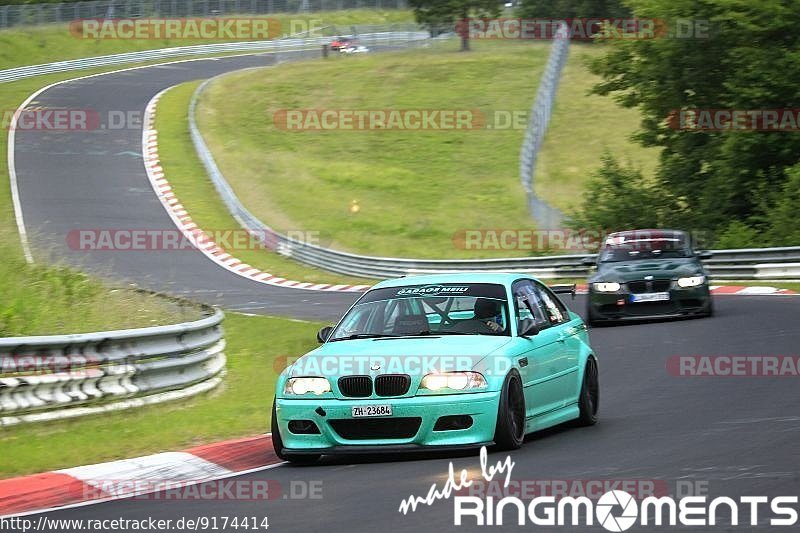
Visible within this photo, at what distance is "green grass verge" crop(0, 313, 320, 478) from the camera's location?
10203 millimetres

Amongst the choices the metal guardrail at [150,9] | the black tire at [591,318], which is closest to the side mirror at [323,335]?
the black tire at [591,318]

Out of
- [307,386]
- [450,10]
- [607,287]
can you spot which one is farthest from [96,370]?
[450,10]

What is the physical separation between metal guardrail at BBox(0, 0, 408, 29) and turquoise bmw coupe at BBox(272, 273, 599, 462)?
66.2 metres

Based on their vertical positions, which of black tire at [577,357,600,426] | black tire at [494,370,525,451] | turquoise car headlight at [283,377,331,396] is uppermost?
turquoise car headlight at [283,377,331,396]

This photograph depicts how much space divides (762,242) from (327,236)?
549 inches

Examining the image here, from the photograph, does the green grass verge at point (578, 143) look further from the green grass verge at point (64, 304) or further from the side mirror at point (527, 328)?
the side mirror at point (527, 328)

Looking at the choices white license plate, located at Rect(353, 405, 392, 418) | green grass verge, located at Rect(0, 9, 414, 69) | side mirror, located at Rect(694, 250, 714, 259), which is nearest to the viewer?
white license plate, located at Rect(353, 405, 392, 418)

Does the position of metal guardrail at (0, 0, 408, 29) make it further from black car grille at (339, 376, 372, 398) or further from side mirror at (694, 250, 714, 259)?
black car grille at (339, 376, 372, 398)

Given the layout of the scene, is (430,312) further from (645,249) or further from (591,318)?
(645,249)

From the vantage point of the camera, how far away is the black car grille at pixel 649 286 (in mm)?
20234

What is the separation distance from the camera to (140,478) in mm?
9523

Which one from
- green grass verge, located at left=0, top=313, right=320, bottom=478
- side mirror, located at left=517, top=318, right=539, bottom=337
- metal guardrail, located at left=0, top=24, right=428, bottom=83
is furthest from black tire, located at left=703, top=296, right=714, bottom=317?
metal guardrail, located at left=0, top=24, right=428, bottom=83

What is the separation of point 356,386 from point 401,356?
40cm

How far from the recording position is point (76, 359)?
38.2 feet
